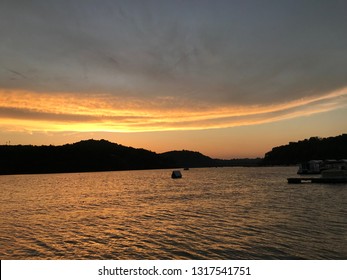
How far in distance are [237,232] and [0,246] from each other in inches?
835

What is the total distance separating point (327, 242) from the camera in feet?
79.2

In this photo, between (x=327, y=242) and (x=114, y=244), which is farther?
(x=114, y=244)

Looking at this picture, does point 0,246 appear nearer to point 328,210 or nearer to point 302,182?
point 328,210

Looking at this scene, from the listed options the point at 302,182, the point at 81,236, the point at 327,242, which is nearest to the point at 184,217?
the point at 81,236
